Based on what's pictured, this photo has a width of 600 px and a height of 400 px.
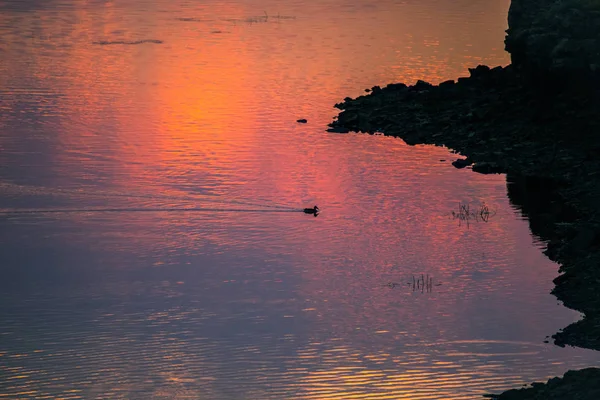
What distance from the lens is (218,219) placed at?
26.6 meters

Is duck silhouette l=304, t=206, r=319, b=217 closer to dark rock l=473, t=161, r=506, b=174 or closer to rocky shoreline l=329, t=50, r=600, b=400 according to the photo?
rocky shoreline l=329, t=50, r=600, b=400

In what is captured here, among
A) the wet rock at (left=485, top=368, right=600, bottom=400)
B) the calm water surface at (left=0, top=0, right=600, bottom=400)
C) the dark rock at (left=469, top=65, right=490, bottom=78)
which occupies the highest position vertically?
the dark rock at (left=469, top=65, right=490, bottom=78)

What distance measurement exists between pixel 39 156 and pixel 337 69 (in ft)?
69.0

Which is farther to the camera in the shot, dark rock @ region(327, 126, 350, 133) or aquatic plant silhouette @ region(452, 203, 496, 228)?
dark rock @ region(327, 126, 350, 133)

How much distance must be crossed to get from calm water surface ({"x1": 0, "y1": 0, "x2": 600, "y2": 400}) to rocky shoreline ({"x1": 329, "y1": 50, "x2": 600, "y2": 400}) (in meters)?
0.52

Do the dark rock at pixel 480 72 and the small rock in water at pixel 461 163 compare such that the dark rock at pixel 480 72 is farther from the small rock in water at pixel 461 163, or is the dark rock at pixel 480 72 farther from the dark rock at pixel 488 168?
the dark rock at pixel 488 168

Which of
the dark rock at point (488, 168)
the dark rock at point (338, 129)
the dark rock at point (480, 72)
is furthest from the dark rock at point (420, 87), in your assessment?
the dark rock at point (488, 168)

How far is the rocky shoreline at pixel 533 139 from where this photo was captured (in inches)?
875

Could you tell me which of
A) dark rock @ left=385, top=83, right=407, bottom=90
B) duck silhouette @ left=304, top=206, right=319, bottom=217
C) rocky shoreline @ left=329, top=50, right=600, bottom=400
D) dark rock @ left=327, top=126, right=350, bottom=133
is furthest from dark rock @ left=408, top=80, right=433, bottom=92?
A: duck silhouette @ left=304, top=206, right=319, bottom=217

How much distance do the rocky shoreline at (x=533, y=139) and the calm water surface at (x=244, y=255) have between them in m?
0.52

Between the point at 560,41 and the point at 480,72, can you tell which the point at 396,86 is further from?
the point at 560,41

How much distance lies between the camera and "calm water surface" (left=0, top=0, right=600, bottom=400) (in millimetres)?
17781

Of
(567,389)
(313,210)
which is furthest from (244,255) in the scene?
(567,389)

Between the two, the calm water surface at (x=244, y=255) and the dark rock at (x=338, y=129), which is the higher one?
the dark rock at (x=338, y=129)
